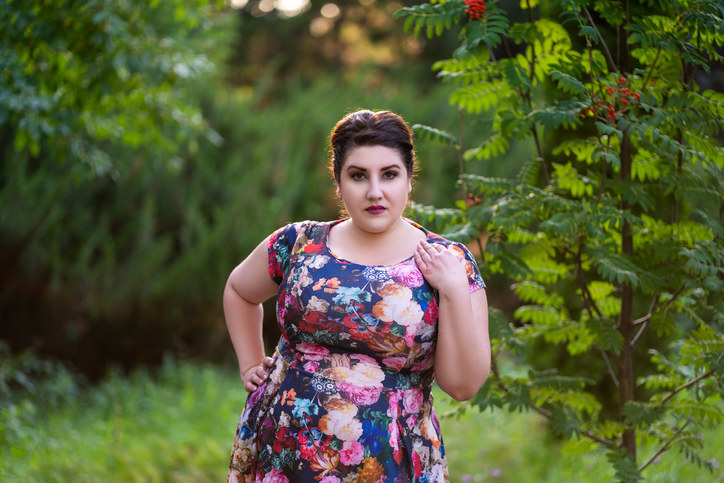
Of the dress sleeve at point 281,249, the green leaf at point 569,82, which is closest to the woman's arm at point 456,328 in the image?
the dress sleeve at point 281,249

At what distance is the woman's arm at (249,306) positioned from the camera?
253cm

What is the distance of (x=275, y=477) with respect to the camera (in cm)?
223

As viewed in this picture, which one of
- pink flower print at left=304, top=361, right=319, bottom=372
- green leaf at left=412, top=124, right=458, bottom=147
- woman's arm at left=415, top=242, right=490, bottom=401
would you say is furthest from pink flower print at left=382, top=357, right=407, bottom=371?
green leaf at left=412, top=124, right=458, bottom=147

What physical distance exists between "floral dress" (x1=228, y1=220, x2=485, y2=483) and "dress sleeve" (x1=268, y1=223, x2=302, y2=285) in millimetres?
138

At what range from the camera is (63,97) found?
4543 mm

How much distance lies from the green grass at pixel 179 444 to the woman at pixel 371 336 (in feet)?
5.96

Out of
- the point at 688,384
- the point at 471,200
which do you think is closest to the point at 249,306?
the point at 471,200

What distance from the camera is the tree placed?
8.46 feet

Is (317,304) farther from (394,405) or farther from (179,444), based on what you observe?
(179,444)

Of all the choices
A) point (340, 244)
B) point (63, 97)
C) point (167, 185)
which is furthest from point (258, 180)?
point (340, 244)

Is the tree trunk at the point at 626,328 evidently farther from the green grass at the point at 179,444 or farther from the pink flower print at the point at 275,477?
the pink flower print at the point at 275,477

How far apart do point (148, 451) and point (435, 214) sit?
316 centimetres

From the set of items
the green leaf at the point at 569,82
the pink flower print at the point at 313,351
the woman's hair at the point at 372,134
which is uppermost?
the green leaf at the point at 569,82

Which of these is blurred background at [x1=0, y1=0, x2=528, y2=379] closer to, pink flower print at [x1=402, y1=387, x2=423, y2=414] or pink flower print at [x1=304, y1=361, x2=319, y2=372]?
pink flower print at [x1=304, y1=361, x2=319, y2=372]
